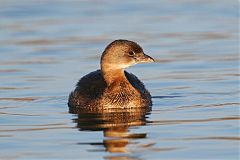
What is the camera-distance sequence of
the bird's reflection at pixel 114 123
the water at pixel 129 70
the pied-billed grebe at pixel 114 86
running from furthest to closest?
1. the pied-billed grebe at pixel 114 86
2. the bird's reflection at pixel 114 123
3. the water at pixel 129 70

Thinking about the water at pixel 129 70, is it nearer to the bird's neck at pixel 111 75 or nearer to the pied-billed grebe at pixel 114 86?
the pied-billed grebe at pixel 114 86

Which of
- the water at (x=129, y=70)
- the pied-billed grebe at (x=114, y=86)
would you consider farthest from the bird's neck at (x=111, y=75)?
the water at (x=129, y=70)

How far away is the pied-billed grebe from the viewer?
17422 millimetres

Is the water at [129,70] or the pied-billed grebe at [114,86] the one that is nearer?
the water at [129,70]

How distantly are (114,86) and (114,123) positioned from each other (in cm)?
201

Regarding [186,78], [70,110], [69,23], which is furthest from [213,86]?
[69,23]

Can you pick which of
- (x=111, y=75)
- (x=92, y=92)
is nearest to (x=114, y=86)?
(x=111, y=75)

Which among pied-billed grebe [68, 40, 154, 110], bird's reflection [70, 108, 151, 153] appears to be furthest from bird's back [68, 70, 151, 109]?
bird's reflection [70, 108, 151, 153]

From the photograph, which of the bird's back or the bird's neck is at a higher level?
the bird's neck

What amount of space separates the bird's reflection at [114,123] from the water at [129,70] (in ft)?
0.05

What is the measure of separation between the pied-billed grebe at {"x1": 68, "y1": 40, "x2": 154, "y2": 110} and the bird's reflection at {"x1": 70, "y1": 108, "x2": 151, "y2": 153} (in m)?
0.21

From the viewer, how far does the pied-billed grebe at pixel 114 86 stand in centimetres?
1742

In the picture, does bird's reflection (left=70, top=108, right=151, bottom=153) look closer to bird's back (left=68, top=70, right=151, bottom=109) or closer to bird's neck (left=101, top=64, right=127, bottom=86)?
bird's back (left=68, top=70, right=151, bottom=109)

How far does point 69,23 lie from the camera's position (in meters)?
29.2
